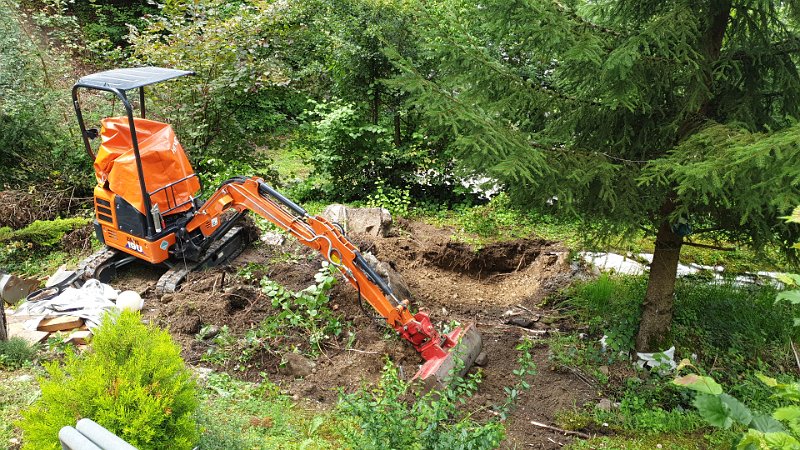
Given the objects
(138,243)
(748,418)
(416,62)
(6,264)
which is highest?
(416,62)

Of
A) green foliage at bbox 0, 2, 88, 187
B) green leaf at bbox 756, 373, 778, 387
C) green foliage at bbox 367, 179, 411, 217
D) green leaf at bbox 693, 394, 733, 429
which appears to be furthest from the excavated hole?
green foliage at bbox 0, 2, 88, 187

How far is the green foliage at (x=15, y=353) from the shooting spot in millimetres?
5000

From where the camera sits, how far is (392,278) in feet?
22.1

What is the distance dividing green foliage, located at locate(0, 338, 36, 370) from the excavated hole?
4.78 m

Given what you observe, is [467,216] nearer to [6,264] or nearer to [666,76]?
[666,76]

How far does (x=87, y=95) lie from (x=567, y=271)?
10313mm

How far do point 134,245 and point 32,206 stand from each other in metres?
4.05

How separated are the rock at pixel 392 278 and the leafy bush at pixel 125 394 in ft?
10.6

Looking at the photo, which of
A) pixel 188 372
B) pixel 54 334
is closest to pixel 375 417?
pixel 188 372

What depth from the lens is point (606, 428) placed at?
4.85 meters

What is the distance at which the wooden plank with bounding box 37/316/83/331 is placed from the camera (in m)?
5.77

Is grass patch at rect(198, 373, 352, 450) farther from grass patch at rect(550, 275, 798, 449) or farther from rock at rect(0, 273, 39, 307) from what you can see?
rock at rect(0, 273, 39, 307)

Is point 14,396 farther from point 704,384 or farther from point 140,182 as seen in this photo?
point 704,384

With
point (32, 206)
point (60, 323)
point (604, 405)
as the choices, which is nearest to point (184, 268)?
point (60, 323)
